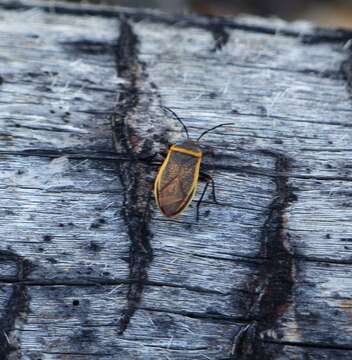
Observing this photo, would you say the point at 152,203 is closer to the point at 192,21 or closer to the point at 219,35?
the point at 219,35

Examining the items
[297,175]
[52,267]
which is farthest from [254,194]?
[52,267]

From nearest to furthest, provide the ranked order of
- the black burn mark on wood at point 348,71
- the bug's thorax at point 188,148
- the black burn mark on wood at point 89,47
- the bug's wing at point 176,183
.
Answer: the bug's wing at point 176,183 → the bug's thorax at point 188,148 → the black burn mark on wood at point 348,71 → the black burn mark on wood at point 89,47

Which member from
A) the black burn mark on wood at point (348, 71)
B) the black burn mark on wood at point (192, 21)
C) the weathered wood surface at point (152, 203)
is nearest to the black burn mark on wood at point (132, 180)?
the weathered wood surface at point (152, 203)

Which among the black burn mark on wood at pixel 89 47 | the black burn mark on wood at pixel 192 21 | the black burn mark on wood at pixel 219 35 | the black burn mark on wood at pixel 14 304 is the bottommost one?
the black burn mark on wood at pixel 14 304

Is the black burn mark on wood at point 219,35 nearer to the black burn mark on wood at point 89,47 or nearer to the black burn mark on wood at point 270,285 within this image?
the black burn mark on wood at point 89,47

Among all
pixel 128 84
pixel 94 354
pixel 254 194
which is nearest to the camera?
pixel 94 354

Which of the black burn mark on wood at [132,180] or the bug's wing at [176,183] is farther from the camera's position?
the bug's wing at [176,183]

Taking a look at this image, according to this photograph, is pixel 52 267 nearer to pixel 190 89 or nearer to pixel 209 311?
pixel 209 311
